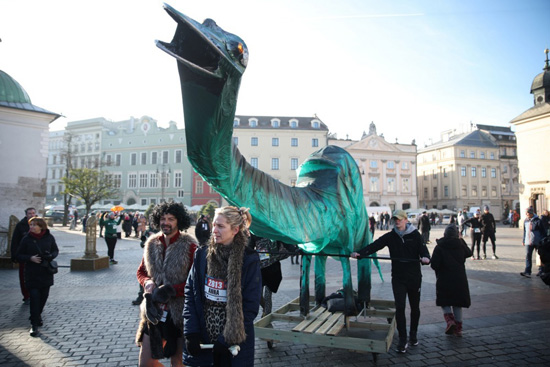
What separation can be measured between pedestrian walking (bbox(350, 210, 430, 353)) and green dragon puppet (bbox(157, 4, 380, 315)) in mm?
696

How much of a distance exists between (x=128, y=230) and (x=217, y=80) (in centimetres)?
2403

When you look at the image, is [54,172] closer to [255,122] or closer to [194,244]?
[255,122]

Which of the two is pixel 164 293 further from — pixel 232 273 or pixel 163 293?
pixel 232 273

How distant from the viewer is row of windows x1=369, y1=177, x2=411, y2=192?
2012 inches

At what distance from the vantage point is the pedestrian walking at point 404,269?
468 cm

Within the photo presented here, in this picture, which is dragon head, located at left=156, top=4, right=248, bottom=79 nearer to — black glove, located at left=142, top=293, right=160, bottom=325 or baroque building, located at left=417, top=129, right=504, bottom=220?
black glove, located at left=142, top=293, right=160, bottom=325

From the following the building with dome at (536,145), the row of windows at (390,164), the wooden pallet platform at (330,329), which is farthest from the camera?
the row of windows at (390,164)

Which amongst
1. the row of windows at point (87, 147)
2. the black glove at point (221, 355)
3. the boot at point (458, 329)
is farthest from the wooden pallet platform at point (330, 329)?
the row of windows at point (87, 147)

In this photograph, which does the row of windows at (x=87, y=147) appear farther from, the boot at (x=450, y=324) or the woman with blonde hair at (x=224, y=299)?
the woman with blonde hair at (x=224, y=299)

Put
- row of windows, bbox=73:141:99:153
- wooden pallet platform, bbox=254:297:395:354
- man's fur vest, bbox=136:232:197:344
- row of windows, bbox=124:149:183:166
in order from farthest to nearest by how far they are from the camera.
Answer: row of windows, bbox=73:141:99:153 < row of windows, bbox=124:149:183:166 < wooden pallet platform, bbox=254:297:395:354 < man's fur vest, bbox=136:232:197:344

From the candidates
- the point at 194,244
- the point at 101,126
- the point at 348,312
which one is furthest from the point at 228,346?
the point at 101,126

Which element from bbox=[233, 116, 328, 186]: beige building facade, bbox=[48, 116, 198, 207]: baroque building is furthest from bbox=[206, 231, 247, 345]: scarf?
bbox=[48, 116, 198, 207]: baroque building

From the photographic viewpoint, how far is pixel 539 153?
21.2 m

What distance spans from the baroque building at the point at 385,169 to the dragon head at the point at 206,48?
1922 inches
